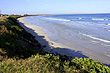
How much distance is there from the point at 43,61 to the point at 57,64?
64 cm

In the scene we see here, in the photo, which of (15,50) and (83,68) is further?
(15,50)

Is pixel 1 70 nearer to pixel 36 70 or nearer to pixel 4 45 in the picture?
pixel 36 70

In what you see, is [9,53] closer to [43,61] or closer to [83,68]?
[43,61]

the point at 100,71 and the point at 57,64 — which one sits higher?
the point at 57,64

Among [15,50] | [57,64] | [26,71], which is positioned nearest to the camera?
[26,71]

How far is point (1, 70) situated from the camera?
446 cm

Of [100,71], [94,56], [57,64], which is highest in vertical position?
[57,64]

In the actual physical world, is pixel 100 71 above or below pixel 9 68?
below

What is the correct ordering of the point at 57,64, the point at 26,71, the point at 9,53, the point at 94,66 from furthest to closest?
the point at 9,53 < the point at 94,66 < the point at 57,64 < the point at 26,71

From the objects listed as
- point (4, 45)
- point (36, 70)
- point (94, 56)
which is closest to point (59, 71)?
point (36, 70)

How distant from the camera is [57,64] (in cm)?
509

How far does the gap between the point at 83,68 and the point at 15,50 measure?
4348 millimetres

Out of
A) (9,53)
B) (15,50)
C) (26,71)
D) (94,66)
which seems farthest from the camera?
(15,50)

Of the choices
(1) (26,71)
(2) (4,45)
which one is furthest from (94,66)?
(2) (4,45)
